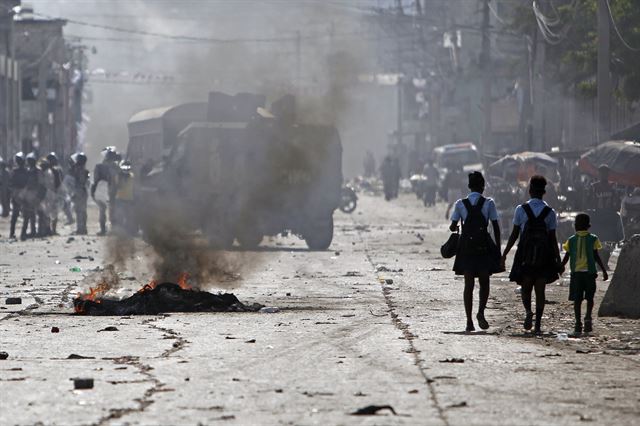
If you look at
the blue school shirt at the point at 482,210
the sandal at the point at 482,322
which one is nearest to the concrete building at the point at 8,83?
the blue school shirt at the point at 482,210

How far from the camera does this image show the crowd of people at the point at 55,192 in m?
35.2

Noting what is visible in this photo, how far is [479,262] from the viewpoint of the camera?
45.5 ft

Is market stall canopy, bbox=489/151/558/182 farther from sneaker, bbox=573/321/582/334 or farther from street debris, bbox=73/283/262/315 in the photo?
sneaker, bbox=573/321/582/334

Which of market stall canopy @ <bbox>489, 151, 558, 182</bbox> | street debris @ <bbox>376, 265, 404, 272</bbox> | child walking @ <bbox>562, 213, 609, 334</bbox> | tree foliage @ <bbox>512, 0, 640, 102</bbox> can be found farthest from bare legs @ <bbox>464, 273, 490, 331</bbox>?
market stall canopy @ <bbox>489, 151, 558, 182</bbox>

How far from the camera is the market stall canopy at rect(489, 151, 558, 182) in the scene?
38625 mm

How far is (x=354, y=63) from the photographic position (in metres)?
54.0

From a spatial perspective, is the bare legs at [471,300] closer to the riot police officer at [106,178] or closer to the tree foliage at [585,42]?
the tree foliage at [585,42]

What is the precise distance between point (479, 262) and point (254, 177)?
1708 cm

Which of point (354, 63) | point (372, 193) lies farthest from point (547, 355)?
point (372, 193)

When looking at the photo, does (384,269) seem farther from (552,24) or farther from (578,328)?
(552,24)

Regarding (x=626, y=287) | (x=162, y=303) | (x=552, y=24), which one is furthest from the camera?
(x=552, y=24)

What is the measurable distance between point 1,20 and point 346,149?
66.8 meters

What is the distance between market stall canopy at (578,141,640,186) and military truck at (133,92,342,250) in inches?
204

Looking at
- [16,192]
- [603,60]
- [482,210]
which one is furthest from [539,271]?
[16,192]
